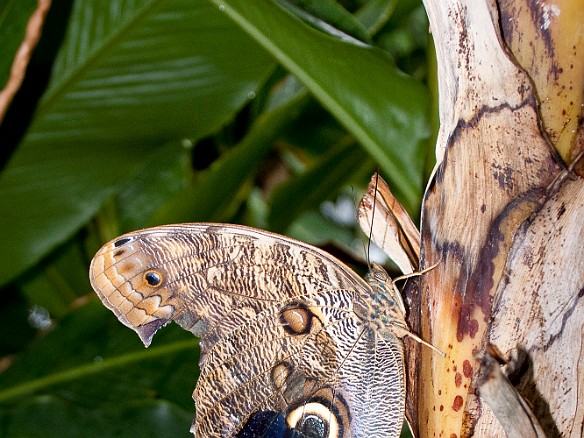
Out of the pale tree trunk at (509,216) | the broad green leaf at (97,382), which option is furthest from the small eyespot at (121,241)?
the broad green leaf at (97,382)

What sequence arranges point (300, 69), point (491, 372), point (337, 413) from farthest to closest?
point (300, 69)
point (337, 413)
point (491, 372)

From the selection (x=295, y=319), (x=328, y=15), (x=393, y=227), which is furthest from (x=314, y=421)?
(x=328, y=15)

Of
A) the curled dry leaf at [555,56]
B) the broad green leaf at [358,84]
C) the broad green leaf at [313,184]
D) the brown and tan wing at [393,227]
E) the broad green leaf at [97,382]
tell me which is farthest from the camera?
the broad green leaf at [313,184]

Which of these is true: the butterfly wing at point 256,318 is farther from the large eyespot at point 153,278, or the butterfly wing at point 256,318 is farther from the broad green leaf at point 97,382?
the broad green leaf at point 97,382

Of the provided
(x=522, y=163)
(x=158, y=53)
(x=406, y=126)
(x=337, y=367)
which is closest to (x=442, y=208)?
(x=522, y=163)

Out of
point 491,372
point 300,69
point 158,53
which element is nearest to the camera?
point 491,372

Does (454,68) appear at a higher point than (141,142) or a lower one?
higher

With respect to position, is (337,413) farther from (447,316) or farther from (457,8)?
(457,8)
